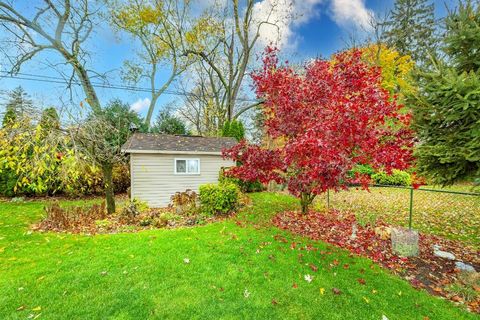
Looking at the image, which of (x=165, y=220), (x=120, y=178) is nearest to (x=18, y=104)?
(x=165, y=220)

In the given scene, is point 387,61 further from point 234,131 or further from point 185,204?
point 185,204

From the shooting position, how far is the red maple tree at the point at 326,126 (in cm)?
472

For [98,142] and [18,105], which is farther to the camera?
[98,142]

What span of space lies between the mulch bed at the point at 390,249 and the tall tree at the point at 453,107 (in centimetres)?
158

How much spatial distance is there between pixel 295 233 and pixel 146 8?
18134 mm

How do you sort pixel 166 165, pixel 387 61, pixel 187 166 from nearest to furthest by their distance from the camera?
pixel 166 165
pixel 187 166
pixel 387 61

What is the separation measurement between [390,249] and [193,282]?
4.06 m

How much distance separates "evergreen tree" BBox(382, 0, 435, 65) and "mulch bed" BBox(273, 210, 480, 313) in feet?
72.2

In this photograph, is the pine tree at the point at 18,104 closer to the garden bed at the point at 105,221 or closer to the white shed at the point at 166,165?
the garden bed at the point at 105,221

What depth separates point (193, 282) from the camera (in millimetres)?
3676

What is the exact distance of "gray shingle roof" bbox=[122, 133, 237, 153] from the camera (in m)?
10.2

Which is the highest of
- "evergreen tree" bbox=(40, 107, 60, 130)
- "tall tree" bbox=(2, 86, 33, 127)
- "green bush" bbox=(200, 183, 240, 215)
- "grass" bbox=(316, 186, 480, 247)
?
"tall tree" bbox=(2, 86, 33, 127)

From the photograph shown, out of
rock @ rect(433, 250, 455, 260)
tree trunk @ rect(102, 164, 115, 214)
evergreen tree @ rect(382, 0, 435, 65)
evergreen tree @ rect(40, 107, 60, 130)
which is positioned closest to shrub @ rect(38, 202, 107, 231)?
tree trunk @ rect(102, 164, 115, 214)

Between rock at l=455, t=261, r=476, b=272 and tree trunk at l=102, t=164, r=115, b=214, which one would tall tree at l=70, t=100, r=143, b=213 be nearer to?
tree trunk at l=102, t=164, r=115, b=214
